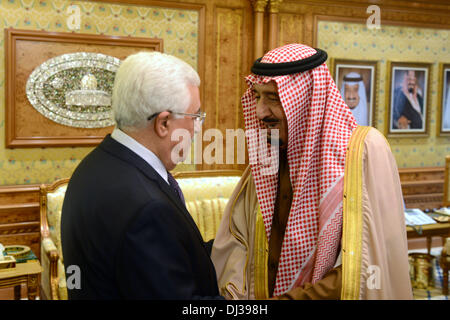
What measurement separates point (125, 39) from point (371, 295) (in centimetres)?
407

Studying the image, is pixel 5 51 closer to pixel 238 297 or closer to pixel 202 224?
pixel 202 224

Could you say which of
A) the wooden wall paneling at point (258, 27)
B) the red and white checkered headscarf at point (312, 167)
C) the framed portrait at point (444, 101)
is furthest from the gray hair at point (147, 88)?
the framed portrait at point (444, 101)

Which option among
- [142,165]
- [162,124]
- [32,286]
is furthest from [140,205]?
[32,286]

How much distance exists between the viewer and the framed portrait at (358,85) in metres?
6.15

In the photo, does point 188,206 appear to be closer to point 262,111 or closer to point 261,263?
point 261,263

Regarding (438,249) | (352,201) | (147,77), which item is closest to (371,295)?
(352,201)

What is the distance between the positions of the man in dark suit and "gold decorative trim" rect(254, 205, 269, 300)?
456 mm

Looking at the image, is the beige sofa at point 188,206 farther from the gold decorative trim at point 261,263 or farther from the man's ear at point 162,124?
the man's ear at point 162,124

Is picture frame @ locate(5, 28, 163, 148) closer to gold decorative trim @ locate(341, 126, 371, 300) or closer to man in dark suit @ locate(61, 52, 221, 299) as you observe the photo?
man in dark suit @ locate(61, 52, 221, 299)

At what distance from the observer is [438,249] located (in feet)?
21.6

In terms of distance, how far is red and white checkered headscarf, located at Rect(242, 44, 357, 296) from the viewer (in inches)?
71.9

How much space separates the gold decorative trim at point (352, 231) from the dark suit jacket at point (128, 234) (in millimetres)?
587

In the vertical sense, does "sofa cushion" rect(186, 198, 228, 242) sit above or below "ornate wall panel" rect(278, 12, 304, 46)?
below

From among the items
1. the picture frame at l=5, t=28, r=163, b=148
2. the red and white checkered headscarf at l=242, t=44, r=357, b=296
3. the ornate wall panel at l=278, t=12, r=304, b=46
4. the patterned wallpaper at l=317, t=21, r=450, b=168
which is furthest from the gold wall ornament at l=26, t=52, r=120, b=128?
the red and white checkered headscarf at l=242, t=44, r=357, b=296
